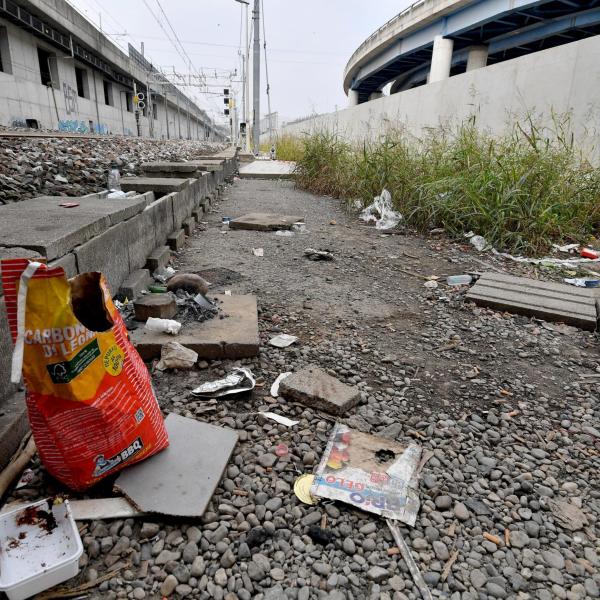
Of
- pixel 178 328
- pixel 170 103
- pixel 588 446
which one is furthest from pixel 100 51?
pixel 588 446

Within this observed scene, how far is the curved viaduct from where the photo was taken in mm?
18188

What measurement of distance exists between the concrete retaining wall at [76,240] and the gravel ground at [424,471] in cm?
33

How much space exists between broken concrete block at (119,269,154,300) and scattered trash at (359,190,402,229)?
351 cm

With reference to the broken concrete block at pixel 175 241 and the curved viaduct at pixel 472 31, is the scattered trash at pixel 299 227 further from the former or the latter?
the curved viaduct at pixel 472 31

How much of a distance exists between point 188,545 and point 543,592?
1.02 meters

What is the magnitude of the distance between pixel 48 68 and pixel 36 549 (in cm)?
2507

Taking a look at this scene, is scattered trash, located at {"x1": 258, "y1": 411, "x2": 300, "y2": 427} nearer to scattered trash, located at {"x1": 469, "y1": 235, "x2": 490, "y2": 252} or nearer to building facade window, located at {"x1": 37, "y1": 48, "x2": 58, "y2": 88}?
scattered trash, located at {"x1": 469, "y1": 235, "x2": 490, "y2": 252}

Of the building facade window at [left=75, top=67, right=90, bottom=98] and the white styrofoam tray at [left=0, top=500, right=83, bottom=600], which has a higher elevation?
the building facade window at [left=75, top=67, right=90, bottom=98]

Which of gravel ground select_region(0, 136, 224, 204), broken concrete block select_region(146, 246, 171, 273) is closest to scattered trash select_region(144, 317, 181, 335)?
broken concrete block select_region(146, 246, 171, 273)

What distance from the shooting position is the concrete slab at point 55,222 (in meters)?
1.82

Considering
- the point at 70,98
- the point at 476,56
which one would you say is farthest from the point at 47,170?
the point at 476,56

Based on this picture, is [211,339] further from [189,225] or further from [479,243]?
[479,243]

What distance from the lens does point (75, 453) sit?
51.1 inches

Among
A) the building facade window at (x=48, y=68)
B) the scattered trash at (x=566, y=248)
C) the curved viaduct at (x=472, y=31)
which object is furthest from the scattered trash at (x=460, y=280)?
the building facade window at (x=48, y=68)
